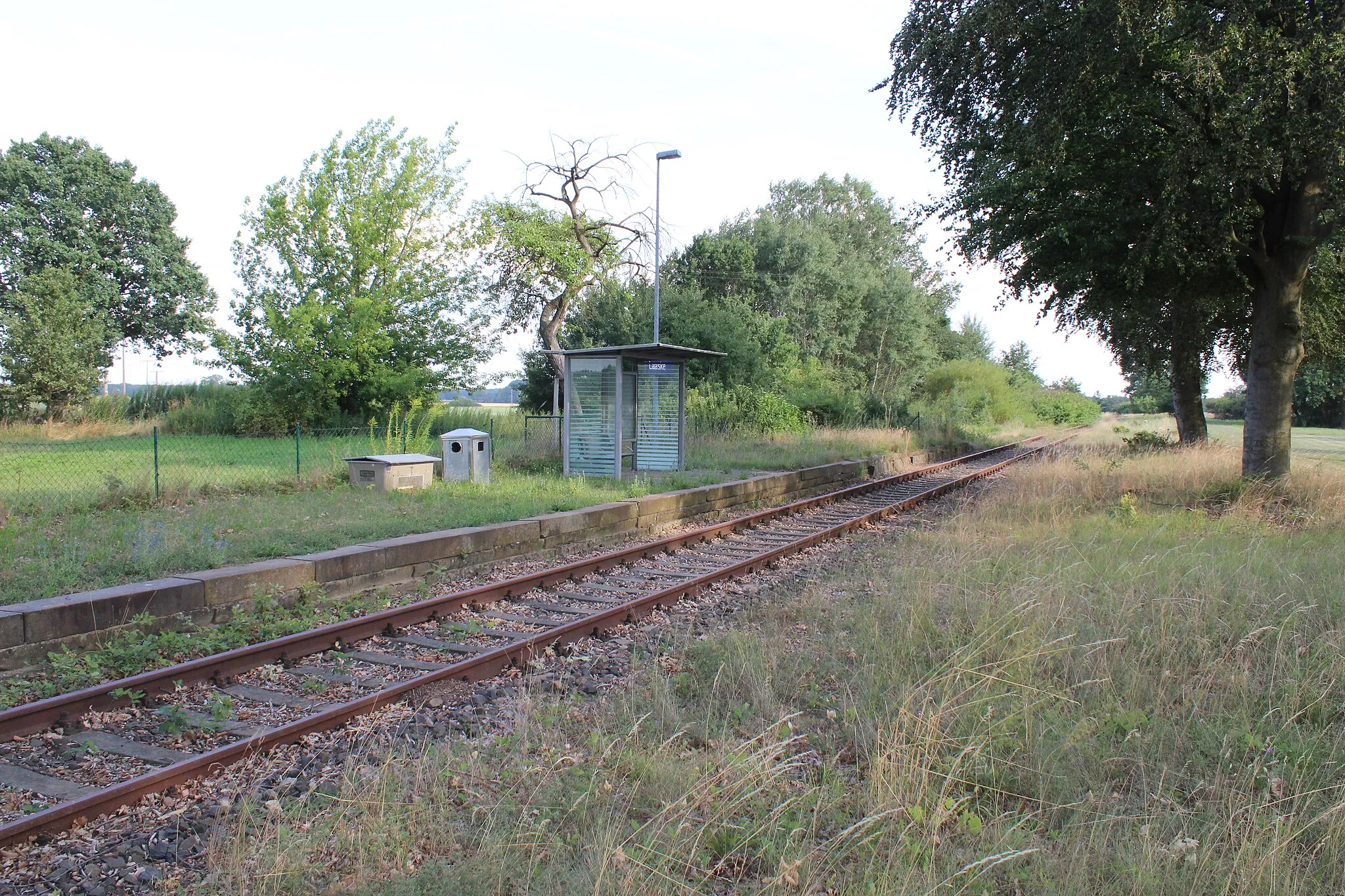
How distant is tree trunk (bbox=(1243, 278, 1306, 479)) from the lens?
1327cm

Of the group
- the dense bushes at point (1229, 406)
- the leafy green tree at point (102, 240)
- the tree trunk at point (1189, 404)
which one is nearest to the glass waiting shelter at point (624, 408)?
the tree trunk at point (1189, 404)

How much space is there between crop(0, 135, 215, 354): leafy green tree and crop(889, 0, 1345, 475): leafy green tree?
138 ft

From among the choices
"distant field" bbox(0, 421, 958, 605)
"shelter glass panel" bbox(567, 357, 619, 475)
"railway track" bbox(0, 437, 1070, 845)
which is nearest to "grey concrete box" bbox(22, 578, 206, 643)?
"distant field" bbox(0, 421, 958, 605)

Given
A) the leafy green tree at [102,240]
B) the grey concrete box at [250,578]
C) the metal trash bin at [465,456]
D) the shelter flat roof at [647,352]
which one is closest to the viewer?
the grey concrete box at [250,578]

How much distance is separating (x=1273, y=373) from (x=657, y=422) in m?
10.6

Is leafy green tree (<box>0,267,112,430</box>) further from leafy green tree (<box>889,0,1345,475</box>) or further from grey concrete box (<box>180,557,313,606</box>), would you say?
leafy green tree (<box>889,0,1345,475</box>)

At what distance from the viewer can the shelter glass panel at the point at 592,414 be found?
16.9 m

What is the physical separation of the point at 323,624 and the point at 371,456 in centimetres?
738

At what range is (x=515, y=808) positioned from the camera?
12.2ft

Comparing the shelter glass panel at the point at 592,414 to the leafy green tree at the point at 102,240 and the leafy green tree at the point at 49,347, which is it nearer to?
the leafy green tree at the point at 49,347

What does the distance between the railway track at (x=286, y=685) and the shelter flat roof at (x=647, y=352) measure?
6755mm

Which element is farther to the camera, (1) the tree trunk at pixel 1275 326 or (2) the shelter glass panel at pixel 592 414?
(2) the shelter glass panel at pixel 592 414

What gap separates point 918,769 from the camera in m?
3.88

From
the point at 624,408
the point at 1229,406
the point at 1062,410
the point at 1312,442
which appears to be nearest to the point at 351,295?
the point at 624,408
